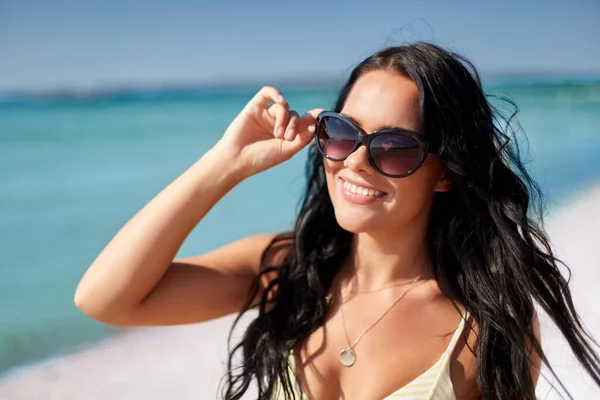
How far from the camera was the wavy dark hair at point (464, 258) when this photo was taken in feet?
7.99

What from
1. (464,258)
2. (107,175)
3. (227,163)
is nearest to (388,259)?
(464,258)

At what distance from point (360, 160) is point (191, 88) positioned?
1795 cm

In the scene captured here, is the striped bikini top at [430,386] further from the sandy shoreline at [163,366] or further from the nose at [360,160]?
the sandy shoreline at [163,366]

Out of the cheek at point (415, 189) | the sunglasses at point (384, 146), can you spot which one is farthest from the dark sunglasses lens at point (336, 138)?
the cheek at point (415, 189)

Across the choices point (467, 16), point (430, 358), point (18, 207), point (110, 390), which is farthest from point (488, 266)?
point (467, 16)

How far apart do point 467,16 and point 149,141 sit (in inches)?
306

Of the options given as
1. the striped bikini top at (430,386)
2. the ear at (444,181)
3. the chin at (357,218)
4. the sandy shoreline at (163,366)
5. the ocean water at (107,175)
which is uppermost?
the ear at (444,181)

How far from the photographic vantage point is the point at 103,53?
17766 mm

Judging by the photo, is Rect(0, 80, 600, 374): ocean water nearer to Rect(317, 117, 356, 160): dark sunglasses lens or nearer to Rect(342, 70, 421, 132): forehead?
Rect(342, 70, 421, 132): forehead

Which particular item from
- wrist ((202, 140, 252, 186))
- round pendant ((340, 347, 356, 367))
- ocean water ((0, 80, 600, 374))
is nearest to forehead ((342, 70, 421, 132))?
wrist ((202, 140, 252, 186))

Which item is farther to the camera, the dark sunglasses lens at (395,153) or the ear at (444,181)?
the ear at (444,181)

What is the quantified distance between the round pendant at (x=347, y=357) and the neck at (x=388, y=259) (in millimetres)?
300

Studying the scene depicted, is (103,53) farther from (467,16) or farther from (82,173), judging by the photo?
(467,16)

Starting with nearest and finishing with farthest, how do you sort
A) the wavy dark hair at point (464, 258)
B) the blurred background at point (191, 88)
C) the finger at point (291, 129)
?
the wavy dark hair at point (464, 258) < the finger at point (291, 129) < the blurred background at point (191, 88)
